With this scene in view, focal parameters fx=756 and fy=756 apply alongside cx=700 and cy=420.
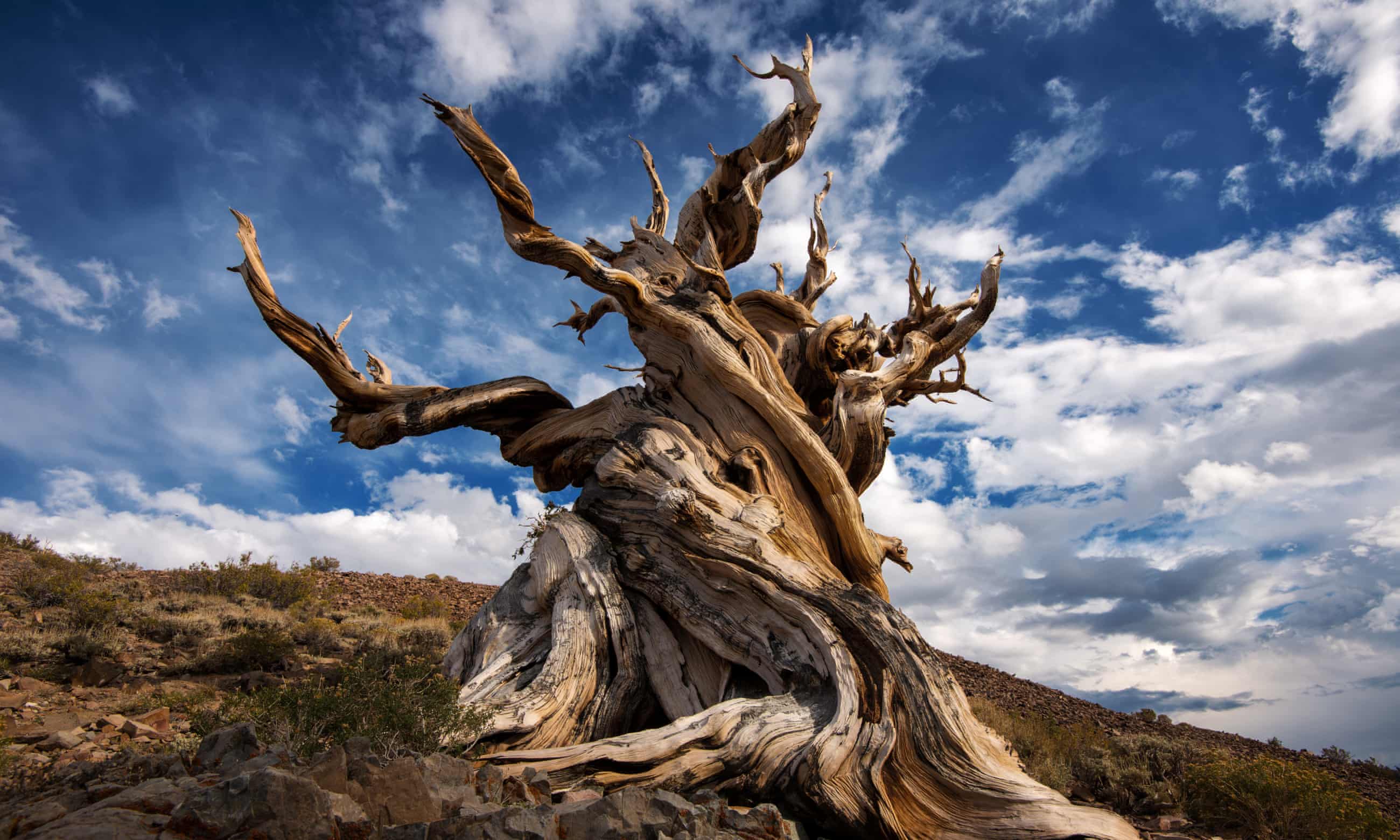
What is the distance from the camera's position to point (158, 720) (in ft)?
20.4

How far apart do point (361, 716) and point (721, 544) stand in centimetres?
295

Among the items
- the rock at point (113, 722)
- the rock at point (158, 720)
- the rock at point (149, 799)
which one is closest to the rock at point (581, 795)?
the rock at point (149, 799)

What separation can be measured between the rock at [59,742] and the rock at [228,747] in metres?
3.12

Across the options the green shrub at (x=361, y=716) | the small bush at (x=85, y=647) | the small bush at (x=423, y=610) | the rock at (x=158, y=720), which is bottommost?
the rock at (x=158, y=720)

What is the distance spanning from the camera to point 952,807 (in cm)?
455

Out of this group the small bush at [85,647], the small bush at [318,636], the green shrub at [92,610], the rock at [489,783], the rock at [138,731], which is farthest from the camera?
the small bush at [318,636]

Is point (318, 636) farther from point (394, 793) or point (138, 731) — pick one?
point (394, 793)

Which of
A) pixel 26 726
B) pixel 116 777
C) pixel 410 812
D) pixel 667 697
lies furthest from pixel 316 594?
pixel 410 812

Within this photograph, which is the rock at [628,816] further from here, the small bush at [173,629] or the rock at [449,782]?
the small bush at [173,629]

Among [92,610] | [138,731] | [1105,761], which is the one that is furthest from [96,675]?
[1105,761]

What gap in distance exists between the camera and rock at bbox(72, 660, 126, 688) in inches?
307

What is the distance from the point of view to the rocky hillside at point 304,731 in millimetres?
2664

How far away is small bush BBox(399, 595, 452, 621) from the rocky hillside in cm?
6

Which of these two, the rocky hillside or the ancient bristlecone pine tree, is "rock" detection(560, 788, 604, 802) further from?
the ancient bristlecone pine tree
